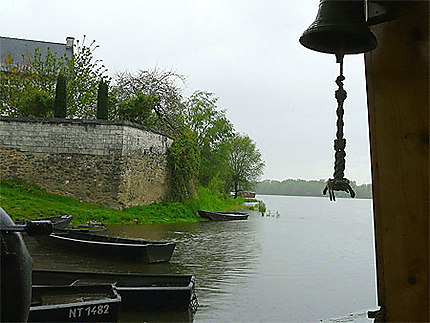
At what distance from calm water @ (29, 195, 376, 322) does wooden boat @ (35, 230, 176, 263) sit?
18 cm

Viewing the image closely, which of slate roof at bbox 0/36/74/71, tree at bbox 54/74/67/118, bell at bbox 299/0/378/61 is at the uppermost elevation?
slate roof at bbox 0/36/74/71

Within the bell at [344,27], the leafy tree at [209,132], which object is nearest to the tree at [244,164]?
the leafy tree at [209,132]

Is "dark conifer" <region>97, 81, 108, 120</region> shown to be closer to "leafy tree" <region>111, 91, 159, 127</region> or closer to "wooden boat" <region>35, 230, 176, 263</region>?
"leafy tree" <region>111, 91, 159, 127</region>

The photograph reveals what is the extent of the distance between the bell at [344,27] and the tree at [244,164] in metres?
36.4

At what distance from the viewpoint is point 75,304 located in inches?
193

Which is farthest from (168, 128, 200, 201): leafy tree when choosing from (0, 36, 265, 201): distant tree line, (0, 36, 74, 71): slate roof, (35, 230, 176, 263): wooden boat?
(0, 36, 74, 71): slate roof

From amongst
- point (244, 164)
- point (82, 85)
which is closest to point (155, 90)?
point (82, 85)

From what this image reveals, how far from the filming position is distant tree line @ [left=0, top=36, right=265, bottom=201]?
65.8 feet

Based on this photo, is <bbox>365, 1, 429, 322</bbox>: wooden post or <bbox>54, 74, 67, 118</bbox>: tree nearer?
<bbox>365, 1, 429, 322</bbox>: wooden post

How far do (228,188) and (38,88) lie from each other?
19.3m

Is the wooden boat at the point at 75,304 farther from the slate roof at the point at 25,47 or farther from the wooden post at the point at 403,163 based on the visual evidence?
the slate roof at the point at 25,47

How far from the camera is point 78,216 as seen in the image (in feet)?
52.0

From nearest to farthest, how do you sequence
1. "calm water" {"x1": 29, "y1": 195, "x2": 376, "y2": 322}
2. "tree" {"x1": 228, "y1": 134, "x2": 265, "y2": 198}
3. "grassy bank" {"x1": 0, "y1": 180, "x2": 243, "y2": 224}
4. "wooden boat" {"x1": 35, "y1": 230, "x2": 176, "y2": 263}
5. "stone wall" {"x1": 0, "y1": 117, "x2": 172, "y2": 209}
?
"calm water" {"x1": 29, "y1": 195, "x2": 376, "y2": 322}, "wooden boat" {"x1": 35, "y1": 230, "x2": 176, "y2": 263}, "grassy bank" {"x1": 0, "y1": 180, "x2": 243, "y2": 224}, "stone wall" {"x1": 0, "y1": 117, "x2": 172, "y2": 209}, "tree" {"x1": 228, "y1": 134, "x2": 265, "y2": 198}

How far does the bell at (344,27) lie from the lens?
2314mm
